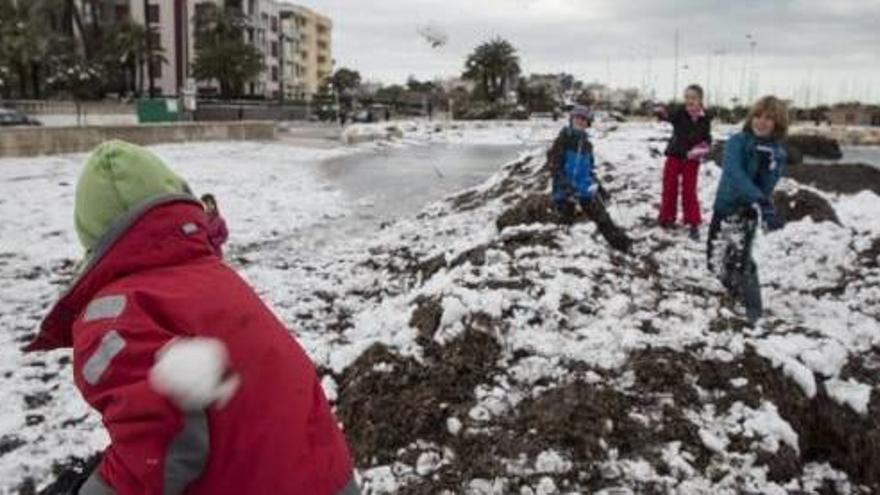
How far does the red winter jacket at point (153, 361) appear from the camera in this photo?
5.87ft

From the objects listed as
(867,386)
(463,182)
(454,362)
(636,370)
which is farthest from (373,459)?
(463,182)

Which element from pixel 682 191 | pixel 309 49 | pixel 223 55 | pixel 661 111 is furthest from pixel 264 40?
pixel 682 191

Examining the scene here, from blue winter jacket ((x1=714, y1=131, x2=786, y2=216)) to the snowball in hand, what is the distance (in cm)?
592

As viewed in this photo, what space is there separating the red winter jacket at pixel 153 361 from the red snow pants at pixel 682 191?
29.8 ft

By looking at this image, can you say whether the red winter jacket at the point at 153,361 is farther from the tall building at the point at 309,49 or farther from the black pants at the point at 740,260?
the tall building at the point at 309,49

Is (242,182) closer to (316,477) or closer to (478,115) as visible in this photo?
(316,477)

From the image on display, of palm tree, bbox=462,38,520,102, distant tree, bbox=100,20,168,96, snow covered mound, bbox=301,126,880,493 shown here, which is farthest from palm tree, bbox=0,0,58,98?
snow covered mound, bbox=301,126,880,493

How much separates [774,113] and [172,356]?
6.13 metres

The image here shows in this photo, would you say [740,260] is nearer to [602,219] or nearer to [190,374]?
[602,219]

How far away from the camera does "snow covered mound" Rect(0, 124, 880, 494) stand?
4.60 m

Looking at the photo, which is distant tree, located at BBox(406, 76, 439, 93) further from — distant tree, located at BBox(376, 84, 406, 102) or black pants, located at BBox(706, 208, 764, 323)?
black pants, located at BBox(706, 208, 764, 323)

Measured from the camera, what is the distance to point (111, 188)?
6.33 feet

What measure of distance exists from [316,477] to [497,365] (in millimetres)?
3569

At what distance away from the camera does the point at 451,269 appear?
803 cm
